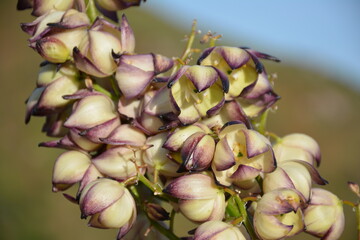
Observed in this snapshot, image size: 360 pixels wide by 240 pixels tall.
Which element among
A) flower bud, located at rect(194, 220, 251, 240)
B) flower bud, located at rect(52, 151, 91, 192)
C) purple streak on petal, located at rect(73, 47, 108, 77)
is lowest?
flower bud, located at rect(52, 151, 91, 192)

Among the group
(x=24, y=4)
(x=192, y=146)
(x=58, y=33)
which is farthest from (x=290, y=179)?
(x=24, y=4)

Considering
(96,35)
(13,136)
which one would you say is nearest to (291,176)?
(96,35)

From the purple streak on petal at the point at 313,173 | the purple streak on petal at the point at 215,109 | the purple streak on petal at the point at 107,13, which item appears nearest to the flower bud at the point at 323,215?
the purple streak on petal at the point at 313,173

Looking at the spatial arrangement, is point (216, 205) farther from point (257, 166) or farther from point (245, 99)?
point (245, 99)

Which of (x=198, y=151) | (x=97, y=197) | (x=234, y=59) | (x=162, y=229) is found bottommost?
(x=162, y=229)

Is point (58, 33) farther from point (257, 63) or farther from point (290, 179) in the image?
point (290, 179)

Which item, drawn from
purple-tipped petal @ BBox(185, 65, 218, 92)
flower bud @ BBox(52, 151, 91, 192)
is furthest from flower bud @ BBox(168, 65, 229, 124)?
flower bud @ BBox(52, 151, 91, 192)

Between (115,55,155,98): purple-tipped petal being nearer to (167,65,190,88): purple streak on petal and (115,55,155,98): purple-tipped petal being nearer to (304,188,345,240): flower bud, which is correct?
(167,65,190,88): purple streak on petal
